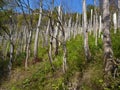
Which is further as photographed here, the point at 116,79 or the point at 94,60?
the point at 94,60

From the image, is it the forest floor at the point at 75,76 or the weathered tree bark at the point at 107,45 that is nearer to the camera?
the weathered tree bark at the point at 107,45

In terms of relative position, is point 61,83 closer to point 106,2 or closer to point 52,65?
point 52,65

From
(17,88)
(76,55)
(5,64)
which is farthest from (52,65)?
(5,64)

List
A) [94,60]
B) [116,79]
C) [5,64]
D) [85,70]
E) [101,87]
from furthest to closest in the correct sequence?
[5,64] → [94,60] → [85,70] → [101,87] → [116,79]

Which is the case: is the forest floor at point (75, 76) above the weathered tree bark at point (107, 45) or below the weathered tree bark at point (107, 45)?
below

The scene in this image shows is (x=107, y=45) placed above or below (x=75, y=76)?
above

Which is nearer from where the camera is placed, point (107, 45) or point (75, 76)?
point (107, 45)

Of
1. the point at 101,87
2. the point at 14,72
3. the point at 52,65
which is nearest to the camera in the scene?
the point at 101,87

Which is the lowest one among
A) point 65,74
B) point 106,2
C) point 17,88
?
point 17,88

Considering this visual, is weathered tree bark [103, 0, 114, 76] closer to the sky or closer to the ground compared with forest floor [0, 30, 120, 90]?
closer to the sky

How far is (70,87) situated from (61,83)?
2.03 ft

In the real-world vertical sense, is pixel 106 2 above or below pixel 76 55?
above

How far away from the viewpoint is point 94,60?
13.1 meters

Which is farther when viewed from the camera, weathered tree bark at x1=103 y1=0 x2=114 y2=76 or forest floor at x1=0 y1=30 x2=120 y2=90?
forest floor at x1=0 y1=30 x2=120 y2=90
